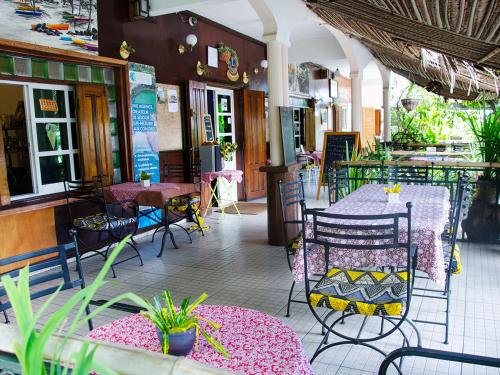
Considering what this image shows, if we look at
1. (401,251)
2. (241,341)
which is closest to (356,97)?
(401,251)

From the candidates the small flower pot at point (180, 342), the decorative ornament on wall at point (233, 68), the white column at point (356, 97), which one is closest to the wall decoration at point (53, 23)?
the decorative ornament on wall at point (233, 68)

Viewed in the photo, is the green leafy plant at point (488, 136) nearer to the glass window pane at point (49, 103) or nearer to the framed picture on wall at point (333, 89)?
the glass window pane at point (49, 103)

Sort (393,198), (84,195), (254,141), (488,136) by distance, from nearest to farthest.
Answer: (393,198), (488,136), (84,195), (254,141)

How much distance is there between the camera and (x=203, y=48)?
729 cm

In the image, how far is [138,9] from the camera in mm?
5508

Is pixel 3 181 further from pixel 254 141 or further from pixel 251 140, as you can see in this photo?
pixel 254 141

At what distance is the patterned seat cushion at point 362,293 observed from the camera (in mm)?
2207

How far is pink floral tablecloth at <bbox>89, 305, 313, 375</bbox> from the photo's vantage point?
1339mm

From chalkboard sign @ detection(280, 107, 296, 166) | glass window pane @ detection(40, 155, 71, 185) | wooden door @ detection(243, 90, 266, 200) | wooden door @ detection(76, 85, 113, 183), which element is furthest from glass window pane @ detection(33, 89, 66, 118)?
wooden door @ detection(243, 90, 266, 200)

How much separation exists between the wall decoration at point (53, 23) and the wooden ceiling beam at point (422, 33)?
2.83 m

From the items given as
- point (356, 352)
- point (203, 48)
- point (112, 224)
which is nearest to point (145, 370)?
point (356, 352)

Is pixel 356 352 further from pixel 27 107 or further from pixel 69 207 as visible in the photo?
pixel 27 107

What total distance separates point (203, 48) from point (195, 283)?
4460mm

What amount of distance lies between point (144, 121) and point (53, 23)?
1665 millimetres
